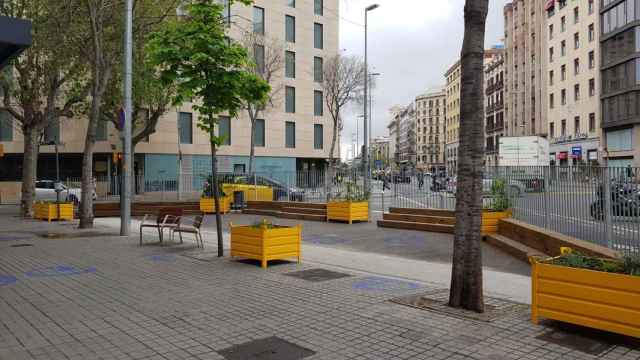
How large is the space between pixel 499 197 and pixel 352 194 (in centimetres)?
719

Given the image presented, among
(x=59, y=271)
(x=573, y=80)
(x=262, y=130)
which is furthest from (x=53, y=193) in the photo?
(x=573, y=80)

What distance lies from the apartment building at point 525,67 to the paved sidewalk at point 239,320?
64150 mm

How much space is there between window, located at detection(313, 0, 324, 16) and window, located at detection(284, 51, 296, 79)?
5227mm

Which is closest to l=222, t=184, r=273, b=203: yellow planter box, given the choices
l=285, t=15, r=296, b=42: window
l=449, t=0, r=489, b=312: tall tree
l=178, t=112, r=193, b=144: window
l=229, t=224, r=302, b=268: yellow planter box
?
l=229, t=224, r=302, b=268: yellow planter box

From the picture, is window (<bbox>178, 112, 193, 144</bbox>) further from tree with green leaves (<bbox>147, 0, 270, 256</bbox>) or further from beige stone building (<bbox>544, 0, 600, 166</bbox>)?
beige stone building (<bbox>544, 0, 600, 166</bbox>)

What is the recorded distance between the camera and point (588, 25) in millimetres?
56094

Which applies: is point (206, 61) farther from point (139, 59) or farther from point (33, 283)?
point (139, 59)

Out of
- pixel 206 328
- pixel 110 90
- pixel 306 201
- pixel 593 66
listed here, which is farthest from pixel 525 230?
pixel 593 66

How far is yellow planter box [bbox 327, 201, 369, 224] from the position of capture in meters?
19.8

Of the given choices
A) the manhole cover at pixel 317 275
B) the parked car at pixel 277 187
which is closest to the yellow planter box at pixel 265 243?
the manhole cover at pixel 317 275

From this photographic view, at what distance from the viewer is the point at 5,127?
42562 millimetres

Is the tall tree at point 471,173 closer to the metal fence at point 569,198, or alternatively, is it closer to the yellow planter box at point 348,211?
the metal fence at point 569,198

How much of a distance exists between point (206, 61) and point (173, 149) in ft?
116

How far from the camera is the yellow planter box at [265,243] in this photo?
1031cm
